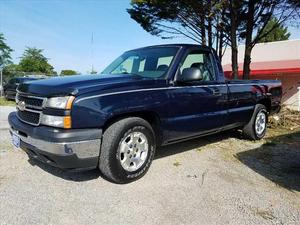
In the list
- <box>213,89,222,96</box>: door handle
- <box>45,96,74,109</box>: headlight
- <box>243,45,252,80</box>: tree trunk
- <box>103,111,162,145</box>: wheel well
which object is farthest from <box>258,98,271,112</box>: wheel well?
<box>243,45,252,80</box>: tree trunk

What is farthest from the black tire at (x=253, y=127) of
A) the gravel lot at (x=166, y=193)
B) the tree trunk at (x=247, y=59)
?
the tree trunk at (x=247, y=59)

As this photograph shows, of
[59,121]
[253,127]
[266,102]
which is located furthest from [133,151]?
[266,102]

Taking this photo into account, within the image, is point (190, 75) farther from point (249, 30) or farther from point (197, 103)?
point (249, 30)

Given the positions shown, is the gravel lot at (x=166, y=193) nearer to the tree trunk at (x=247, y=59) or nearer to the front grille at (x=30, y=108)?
the front grille at (x=30, y=108)

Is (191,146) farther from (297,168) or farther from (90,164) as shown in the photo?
(90,164)

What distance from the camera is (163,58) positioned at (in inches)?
199

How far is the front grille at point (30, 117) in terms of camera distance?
3.88 meters

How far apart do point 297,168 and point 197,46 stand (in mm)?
2574

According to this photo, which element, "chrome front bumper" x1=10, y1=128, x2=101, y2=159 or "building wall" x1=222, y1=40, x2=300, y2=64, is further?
"building wall" x1=222, y1=40, x2=300, y2=64

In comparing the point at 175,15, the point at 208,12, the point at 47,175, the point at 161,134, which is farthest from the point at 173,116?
the point at 175,15

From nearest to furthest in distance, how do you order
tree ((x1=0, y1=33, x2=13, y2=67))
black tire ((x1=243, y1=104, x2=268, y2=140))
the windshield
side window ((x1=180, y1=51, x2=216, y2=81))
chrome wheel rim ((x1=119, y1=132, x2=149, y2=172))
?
1. chrome wheel rim ((x1=119, y1=132, x2=149, y2=172))
2. the windshield
3. side window ((x1=180, y1=51, x2=216, y2=81))
4. black tire ((x1=243, y1=104, x2=268, y2=140))
5. tree ((x1=0, y1=33, x2=13, y2=67))

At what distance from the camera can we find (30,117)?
402 cm

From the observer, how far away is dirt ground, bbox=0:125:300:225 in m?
3.31

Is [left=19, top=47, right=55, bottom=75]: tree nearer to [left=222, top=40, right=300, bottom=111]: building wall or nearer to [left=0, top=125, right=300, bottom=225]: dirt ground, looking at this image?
[left=222, top=40, right=300, bottom=111]: building wall
